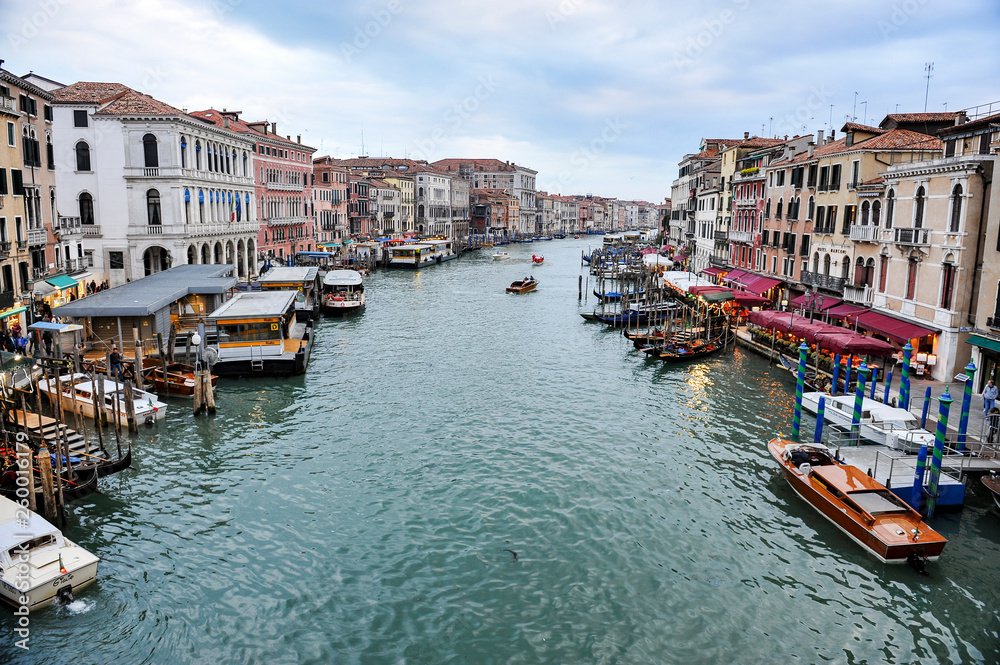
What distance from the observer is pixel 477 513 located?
544 inches

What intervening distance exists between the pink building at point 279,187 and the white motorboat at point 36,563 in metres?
39.2

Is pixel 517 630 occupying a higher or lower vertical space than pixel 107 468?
lower

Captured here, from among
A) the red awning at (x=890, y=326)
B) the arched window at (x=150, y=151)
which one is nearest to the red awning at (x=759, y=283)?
the red awning at (x=890, y=326)

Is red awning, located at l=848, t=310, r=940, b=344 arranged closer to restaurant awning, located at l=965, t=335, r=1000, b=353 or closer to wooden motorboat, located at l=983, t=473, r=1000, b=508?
restaurant awning, located at l=965, t=335, r=1000, b=353

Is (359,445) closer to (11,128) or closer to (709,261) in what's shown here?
(11,128)

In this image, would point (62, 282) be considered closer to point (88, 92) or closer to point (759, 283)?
point (88, 92)

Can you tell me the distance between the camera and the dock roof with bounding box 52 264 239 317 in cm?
2184

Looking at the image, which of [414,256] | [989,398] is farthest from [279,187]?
[989,398]

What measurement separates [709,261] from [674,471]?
116ft

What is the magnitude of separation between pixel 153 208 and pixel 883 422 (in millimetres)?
35672

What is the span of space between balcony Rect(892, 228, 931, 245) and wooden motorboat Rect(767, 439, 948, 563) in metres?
10.4

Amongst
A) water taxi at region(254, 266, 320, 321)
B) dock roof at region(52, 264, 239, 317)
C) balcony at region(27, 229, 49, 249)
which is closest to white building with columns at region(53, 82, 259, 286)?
dock roof at region(52, 264, 239, 317)

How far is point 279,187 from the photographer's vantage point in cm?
5638

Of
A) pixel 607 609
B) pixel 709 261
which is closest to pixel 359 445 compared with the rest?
pixel 607 609
